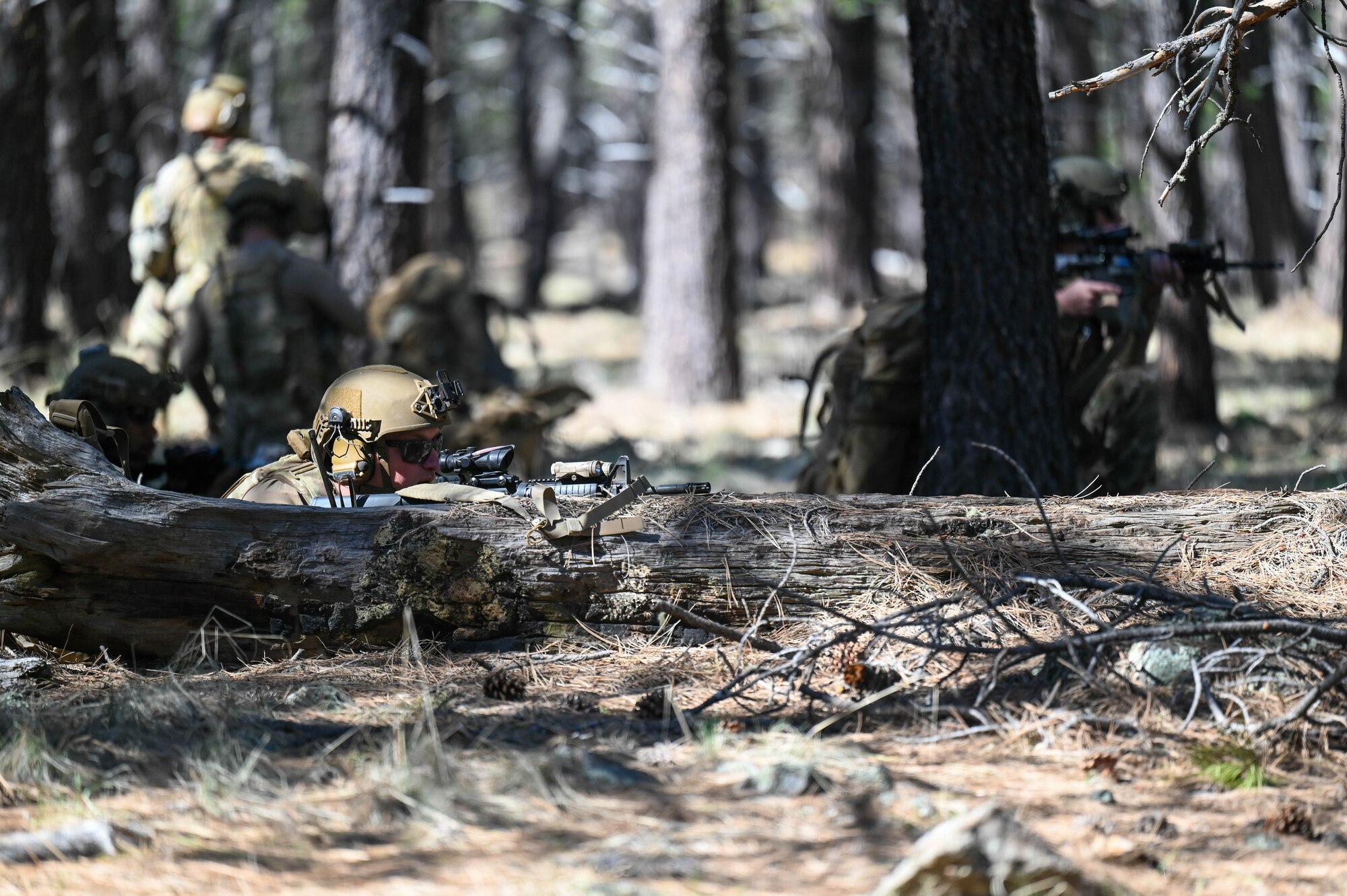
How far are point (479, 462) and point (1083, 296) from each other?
3.54m

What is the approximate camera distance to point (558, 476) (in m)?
Answer: 4.58

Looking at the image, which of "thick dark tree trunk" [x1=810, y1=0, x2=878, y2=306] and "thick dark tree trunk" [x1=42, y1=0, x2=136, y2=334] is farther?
"thick dark tree trunk" [x1=810, y1=0, x2=878, y2=306]

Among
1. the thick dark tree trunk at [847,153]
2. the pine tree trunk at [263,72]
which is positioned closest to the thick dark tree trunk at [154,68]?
the pine tree trunk at [263,72]

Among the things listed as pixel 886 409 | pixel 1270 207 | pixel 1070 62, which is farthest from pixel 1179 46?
pixel 1270 207

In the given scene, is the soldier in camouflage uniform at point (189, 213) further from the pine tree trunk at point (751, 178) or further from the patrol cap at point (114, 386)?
the pine tree trunk at point (751, 178)

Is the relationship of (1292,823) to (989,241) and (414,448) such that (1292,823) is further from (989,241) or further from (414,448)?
(989,241)

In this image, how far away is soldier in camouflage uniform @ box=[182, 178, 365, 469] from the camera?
7.43 m

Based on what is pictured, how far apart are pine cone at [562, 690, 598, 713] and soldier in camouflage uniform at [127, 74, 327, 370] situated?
5.51m

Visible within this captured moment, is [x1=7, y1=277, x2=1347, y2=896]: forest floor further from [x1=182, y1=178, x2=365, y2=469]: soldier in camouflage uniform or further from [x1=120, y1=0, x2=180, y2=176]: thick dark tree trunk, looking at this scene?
[x1=120, y1=0, x2=180, y2=176]: thick dark tree trunk

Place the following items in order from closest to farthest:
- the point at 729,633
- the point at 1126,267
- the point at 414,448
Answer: the point at 729,633 → the point at 414,448 → the point at 1126,267

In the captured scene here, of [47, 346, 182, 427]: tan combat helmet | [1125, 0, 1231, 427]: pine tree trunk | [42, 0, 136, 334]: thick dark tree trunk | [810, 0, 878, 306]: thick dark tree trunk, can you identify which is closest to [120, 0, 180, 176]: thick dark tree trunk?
[42, 0, 136, 334]: thick dark tree trunk

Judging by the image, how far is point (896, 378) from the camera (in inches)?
246

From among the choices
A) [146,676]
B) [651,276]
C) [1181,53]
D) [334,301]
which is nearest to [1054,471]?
[1181,53]

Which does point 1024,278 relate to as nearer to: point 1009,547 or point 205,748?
point 1009,547
